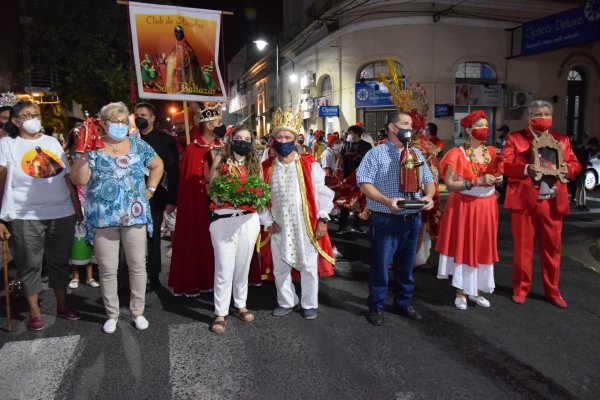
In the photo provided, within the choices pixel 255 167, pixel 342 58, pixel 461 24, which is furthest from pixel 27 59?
pixel 255 167

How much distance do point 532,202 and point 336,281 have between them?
246cm

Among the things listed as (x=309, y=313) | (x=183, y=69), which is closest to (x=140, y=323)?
(x=309, y=313)

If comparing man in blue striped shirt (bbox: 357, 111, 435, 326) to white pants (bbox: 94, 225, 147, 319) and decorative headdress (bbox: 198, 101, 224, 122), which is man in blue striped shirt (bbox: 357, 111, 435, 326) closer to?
decorative headdress (bbox: 198, 101, 224, 122)

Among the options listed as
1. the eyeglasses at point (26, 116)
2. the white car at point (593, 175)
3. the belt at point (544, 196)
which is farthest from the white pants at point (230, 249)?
the white car at point (593, 175)

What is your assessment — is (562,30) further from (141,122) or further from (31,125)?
(31,125)

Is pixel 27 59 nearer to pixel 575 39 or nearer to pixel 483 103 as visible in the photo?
pixel 483 103

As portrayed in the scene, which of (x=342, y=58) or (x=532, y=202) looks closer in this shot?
(x=532, y=202)

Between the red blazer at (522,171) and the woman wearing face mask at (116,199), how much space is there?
12.0ft

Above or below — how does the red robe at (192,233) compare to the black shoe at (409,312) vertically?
above

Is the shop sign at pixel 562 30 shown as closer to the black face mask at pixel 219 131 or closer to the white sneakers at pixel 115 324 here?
the black face mask at pixel 219 131

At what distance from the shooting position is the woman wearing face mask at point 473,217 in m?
4.72

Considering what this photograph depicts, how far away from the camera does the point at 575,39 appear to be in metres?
15.0

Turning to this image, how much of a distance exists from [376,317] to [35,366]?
9.74 feet

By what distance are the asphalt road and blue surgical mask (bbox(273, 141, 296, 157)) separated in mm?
Result: 1639
